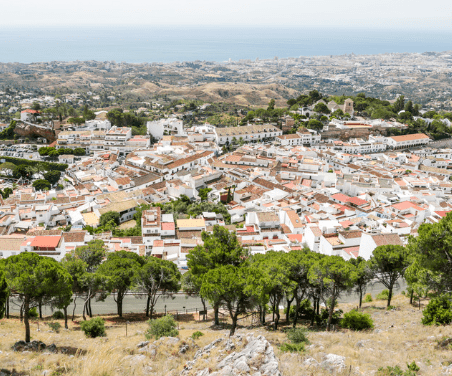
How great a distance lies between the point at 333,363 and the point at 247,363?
8.05ft

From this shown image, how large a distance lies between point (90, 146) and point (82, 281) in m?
45.6

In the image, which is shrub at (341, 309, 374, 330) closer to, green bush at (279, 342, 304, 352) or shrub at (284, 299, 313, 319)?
shrub at (284, 299, 313, 319)

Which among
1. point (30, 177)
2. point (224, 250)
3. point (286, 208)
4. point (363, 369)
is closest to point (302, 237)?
point (286, 208)

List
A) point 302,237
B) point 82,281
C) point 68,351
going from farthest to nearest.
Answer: point 302,237 < point 82,281 < point 68,351

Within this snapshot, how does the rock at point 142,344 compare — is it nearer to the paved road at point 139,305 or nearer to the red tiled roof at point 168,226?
the paved road at point 139,305

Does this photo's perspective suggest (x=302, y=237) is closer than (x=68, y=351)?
No

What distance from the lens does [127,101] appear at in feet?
380

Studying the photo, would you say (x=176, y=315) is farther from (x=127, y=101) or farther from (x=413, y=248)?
(x=127, y=101)

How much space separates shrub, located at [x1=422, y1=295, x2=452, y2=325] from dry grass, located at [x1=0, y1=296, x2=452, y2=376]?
45 cm

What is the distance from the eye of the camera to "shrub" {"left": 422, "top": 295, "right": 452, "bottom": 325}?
41.9 ft

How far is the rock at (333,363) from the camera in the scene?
30.3 ft

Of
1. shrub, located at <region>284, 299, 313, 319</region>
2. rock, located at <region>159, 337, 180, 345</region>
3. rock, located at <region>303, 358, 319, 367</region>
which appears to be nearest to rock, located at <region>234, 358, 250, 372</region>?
rock, located at <region>303, 358, 319, 367</region>

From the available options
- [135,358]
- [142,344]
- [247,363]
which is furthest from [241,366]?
[142,344]

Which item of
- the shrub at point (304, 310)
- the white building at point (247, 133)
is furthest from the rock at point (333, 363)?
the white building at point (247, 133)
